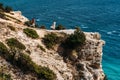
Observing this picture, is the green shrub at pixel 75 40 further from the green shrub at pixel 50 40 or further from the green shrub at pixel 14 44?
the green shrub at pixel 14 44

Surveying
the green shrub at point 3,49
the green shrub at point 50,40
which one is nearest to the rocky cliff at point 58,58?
the green shrub at point 50,40

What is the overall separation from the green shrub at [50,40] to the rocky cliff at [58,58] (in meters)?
0.64

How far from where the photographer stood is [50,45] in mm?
51969

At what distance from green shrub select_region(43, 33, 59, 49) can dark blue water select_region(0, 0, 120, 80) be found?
1483 inches

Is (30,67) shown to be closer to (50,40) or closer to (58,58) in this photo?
(58,58)

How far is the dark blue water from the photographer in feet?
329

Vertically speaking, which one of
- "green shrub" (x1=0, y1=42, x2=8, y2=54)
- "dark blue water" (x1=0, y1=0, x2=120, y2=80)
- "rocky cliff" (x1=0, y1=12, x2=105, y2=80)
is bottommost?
"dark blue water" (x1=0, y1=0, x2=120, y2=80)

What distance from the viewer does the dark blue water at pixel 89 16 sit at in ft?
329

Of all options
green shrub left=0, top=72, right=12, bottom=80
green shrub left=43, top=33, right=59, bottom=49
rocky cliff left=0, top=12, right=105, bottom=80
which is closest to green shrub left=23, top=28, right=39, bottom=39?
rocky cliff left=0, top=12, right=105, bottom=80

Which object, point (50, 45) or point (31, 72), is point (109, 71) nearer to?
point (50, 45)

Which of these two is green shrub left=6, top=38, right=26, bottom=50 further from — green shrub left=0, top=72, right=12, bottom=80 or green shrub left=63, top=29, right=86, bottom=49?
green shrub left=63, top=29, right=86, bottom=49

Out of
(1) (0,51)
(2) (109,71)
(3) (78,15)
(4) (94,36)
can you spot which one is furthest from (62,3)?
(1) (0,51)

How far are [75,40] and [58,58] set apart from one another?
159 inches

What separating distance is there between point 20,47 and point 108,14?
106 meters
